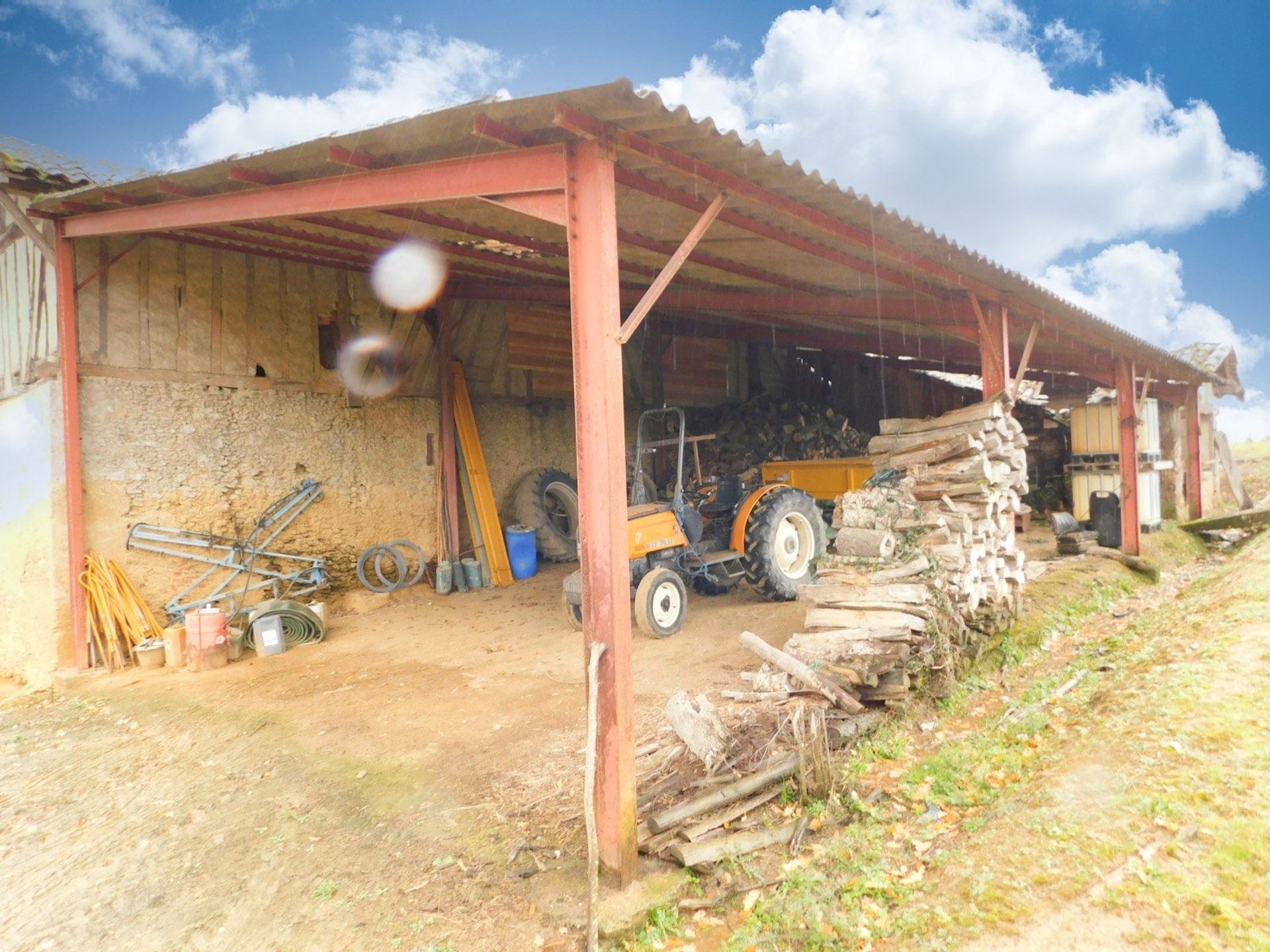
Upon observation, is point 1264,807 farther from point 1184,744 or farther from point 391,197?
point 391,197

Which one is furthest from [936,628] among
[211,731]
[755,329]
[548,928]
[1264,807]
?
[755,329]

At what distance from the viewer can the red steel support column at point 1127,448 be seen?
30.5 ft

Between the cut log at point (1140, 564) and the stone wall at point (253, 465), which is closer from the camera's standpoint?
the stone wall at point (253, 465)

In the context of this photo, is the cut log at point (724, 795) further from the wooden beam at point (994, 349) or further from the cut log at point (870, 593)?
the wooden beam at point (994, 349)

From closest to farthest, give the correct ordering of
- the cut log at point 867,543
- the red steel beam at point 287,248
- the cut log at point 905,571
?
the cut log at point 905,571
the cut log at point 867,543
the red steel beam at point 287,248

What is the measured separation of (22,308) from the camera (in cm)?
618

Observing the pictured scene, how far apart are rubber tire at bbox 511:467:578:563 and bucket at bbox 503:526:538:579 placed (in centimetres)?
39

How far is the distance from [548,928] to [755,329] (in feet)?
30.9

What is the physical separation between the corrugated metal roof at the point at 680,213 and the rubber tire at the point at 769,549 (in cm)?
202

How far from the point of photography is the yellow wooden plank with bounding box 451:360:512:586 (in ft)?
27.6

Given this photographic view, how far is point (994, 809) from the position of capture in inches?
121

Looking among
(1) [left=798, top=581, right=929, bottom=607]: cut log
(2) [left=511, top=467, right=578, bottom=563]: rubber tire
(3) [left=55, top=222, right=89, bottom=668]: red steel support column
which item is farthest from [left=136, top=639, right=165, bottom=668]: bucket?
(1) [left=798, top=581, right=929, bottom=607]: cut log

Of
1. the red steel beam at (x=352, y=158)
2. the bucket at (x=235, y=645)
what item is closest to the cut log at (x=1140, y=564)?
the red steel beam at (x=352, y=158)

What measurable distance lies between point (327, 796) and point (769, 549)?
165 inches
